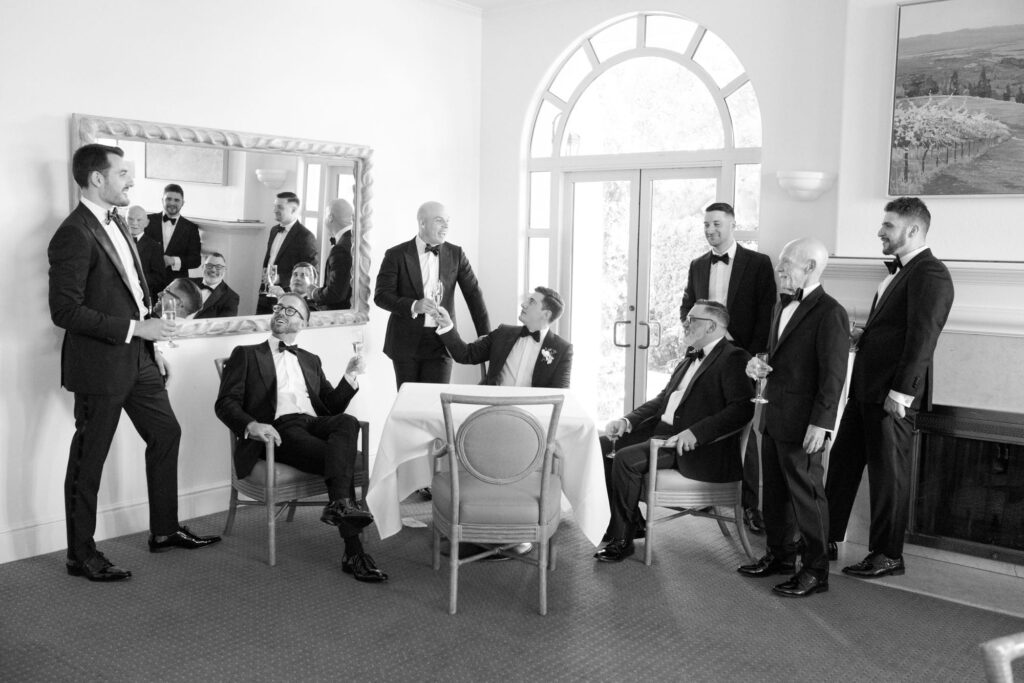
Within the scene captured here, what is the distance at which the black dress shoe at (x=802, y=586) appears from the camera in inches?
167

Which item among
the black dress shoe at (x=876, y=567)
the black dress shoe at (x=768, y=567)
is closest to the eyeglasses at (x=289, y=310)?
the black dress shoe at (x=768, y=567)

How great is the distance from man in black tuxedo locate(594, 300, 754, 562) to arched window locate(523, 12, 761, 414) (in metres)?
1.44

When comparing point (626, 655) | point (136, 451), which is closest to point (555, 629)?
point (626, 655)

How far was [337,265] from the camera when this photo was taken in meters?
5.96

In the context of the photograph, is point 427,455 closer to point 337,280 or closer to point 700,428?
point 700,428

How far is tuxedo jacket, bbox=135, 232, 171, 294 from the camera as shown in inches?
192

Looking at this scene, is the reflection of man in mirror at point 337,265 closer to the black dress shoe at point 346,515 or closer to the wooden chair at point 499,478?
the black dress shoe at point 346,515

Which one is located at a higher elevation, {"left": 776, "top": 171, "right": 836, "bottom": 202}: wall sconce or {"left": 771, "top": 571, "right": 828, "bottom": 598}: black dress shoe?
{"left": 776, "top": 171, "right": 836, "bottom": 202}: wall sconce

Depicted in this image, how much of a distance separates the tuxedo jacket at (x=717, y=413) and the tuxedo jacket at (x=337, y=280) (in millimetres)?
2394

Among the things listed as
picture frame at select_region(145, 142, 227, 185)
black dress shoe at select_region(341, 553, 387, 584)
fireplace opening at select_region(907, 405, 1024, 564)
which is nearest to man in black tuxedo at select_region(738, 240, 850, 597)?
fireplace opening at select_region(907, 405, 1024, 564)

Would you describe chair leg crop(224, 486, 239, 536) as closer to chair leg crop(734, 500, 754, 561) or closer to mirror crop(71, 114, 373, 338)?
mirror crop(71, 114, 373, 338)

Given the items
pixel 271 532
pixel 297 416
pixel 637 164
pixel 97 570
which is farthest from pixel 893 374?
pixel 97 570

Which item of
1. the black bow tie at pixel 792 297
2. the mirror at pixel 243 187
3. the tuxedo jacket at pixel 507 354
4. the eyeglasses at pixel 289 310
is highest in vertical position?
the mirror at pixel 243 187

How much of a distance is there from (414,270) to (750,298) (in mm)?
1956
